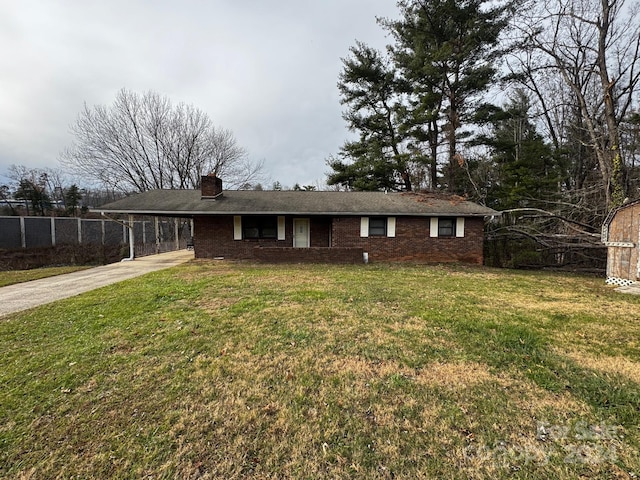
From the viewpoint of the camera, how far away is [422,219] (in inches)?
523

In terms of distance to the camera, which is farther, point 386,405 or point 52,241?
point 52,241

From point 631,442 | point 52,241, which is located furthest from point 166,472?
point 52,241

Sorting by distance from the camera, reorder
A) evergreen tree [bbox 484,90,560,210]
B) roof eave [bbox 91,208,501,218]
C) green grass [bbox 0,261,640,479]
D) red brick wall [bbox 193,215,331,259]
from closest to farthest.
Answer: green grass [bbox 0,261,640,479] < roof eave [bbox 91,208,501,218] < red brick wall [bbox 193,215,331,259] < evergreen tree [bbox 484,90,560,210]

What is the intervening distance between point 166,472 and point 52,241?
24.6 meters

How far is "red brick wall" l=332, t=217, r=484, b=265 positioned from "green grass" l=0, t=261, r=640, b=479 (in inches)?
304

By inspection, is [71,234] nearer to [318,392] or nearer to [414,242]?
[414,242]

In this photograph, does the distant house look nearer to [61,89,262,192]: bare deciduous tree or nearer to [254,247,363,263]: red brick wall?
[254,247,363,263]: red brick wall

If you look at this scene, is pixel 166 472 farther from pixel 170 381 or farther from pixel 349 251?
pixel 349 251

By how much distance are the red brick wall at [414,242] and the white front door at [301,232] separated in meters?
1.65

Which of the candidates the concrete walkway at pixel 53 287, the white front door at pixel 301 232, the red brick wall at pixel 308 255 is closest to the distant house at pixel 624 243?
the red brick wall at pixel 308 255

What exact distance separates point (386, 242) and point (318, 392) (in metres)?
11.0

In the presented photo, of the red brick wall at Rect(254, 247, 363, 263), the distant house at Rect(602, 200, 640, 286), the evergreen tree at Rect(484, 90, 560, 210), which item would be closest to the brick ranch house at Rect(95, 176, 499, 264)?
the red brick wall at Rect(254, 247, 363, 263)

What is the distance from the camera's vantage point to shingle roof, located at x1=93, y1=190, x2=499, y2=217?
12359 millimetres

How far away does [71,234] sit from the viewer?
20078 mm
